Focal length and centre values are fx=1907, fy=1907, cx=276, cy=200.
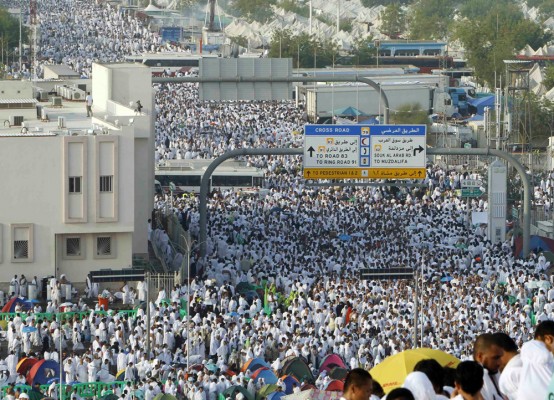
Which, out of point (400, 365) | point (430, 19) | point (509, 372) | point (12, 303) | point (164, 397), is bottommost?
point (164, 397)

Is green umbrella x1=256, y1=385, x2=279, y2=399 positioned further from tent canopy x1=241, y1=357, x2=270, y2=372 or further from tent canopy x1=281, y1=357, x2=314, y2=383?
tent canopy x1=241, y1=357, x2=270, y2=372

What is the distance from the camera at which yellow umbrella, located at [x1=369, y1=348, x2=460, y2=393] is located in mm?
21281

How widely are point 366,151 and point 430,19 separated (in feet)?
311

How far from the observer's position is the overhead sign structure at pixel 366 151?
46344 mm

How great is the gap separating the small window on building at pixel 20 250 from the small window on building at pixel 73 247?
888 millimetres

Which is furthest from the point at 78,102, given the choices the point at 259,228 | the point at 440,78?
the point at 440,78

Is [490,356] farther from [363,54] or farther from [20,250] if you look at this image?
[363,54]

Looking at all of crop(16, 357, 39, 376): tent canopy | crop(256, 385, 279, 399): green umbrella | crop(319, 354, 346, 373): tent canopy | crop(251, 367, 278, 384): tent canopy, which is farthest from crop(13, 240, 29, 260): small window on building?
crop(256, 385, 279, 399): green umbrella

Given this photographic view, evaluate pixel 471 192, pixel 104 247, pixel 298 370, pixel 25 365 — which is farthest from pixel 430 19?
pixel 25 365

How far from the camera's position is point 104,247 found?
40.8 meters

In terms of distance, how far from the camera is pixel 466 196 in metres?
51.8

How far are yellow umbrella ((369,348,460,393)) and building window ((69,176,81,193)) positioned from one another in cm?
1904

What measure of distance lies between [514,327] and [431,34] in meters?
101

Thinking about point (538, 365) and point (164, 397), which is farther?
point (164, 397)
